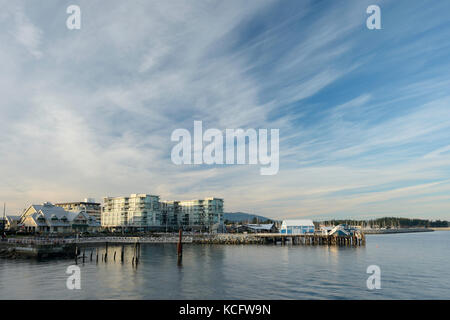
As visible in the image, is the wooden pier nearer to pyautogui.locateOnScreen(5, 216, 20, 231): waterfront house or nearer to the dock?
the dock

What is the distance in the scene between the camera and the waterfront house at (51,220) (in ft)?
366

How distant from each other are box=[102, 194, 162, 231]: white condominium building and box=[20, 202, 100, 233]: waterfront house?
3496 centimetres

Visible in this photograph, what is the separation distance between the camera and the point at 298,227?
113688 millimetres

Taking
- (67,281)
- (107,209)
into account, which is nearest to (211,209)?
(107,209)

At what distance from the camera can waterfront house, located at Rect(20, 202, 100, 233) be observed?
366 feet

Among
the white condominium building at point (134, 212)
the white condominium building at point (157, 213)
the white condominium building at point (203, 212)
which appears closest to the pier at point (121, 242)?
the white condominium building at point (134, 212)

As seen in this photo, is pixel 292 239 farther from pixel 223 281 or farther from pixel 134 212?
pixel 134 212

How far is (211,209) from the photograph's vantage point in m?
177

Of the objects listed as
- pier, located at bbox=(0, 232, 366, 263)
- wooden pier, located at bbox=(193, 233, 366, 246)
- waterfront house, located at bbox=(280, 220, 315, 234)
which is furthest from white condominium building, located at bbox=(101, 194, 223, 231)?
waterfront house, located at bbox=(280, 220, 315, 234)
